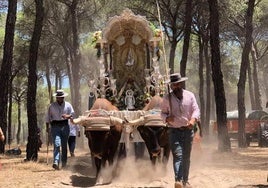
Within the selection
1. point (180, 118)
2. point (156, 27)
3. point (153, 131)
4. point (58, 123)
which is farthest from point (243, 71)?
point (180, 118)

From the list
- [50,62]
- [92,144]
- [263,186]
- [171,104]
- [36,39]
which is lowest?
[263,186]

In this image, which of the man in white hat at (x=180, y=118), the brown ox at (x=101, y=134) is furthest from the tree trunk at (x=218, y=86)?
the man in white hat at (x=180, y=118)

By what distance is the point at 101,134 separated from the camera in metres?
9.51

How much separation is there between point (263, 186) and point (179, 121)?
2.20 meters

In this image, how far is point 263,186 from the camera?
8.73m

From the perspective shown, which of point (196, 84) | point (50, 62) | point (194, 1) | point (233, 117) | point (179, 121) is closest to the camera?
point (179, 121)

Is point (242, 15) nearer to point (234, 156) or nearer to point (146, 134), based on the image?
point (234, 156)

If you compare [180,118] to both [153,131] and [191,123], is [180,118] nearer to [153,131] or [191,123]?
[191,123]

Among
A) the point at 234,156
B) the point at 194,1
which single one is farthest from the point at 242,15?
the point at 234,156

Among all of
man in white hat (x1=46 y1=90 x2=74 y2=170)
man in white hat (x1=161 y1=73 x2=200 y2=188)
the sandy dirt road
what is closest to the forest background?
man in white hat (x1=46 y1=90 x2=74 y2=170)

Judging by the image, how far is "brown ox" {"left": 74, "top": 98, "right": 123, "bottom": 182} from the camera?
945cm

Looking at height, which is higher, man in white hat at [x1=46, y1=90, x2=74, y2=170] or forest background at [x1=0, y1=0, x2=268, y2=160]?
forest background at [x1=0, y1=0, x2=268, y2=160]

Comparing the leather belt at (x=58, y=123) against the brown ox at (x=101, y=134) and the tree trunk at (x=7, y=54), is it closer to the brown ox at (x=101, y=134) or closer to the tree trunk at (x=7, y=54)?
the brown ox at (x=101, y=134)

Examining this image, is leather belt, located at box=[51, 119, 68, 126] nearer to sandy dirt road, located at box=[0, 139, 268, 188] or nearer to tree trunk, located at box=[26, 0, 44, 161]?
sandy dirt road, located at box=[0, 139, 268, 188]
